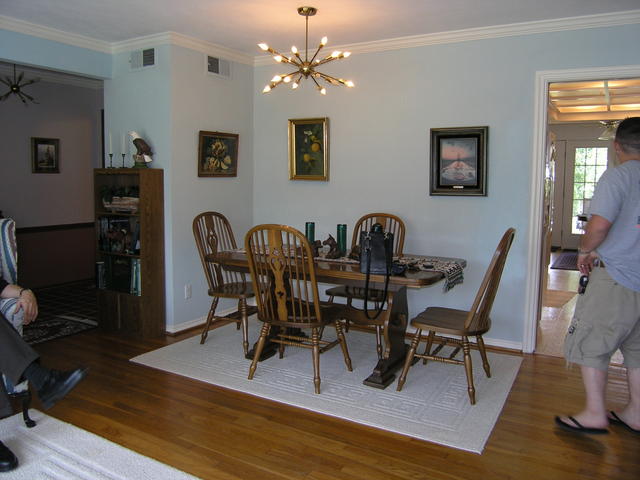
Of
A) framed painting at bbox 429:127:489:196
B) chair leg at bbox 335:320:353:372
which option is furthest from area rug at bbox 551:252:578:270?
chair leg at bbox 335:320:353:372

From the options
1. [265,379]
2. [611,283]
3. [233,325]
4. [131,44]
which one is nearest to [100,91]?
[131,44]

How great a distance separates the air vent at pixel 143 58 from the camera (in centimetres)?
454

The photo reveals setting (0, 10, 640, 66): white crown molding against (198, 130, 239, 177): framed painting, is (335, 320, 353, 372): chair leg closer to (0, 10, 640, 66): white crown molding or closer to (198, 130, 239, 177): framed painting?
(198, 130, 239, 177): framed painting

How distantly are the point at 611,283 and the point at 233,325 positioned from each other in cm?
312

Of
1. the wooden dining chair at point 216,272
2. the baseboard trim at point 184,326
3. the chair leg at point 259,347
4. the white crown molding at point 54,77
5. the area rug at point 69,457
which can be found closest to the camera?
the area rug at point 69,457

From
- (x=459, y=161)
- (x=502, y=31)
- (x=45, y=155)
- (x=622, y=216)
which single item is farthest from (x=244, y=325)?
(x=45, y=155)

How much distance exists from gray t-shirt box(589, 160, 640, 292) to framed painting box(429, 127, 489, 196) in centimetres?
163

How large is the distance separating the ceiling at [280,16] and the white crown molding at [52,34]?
2.3 inches

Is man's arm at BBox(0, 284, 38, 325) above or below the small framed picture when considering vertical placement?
below

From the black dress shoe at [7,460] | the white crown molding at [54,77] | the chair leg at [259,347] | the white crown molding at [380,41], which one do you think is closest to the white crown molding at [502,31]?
the white crown molding at [380,41]

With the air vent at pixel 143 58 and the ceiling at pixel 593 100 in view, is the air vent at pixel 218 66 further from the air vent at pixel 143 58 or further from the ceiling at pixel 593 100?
the ceiling at pixel 593 100

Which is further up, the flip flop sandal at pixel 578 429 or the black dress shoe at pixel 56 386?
the black dress shoe at pixel 56 386

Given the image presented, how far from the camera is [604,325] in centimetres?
275

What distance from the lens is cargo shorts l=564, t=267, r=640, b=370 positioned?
2.71 m
